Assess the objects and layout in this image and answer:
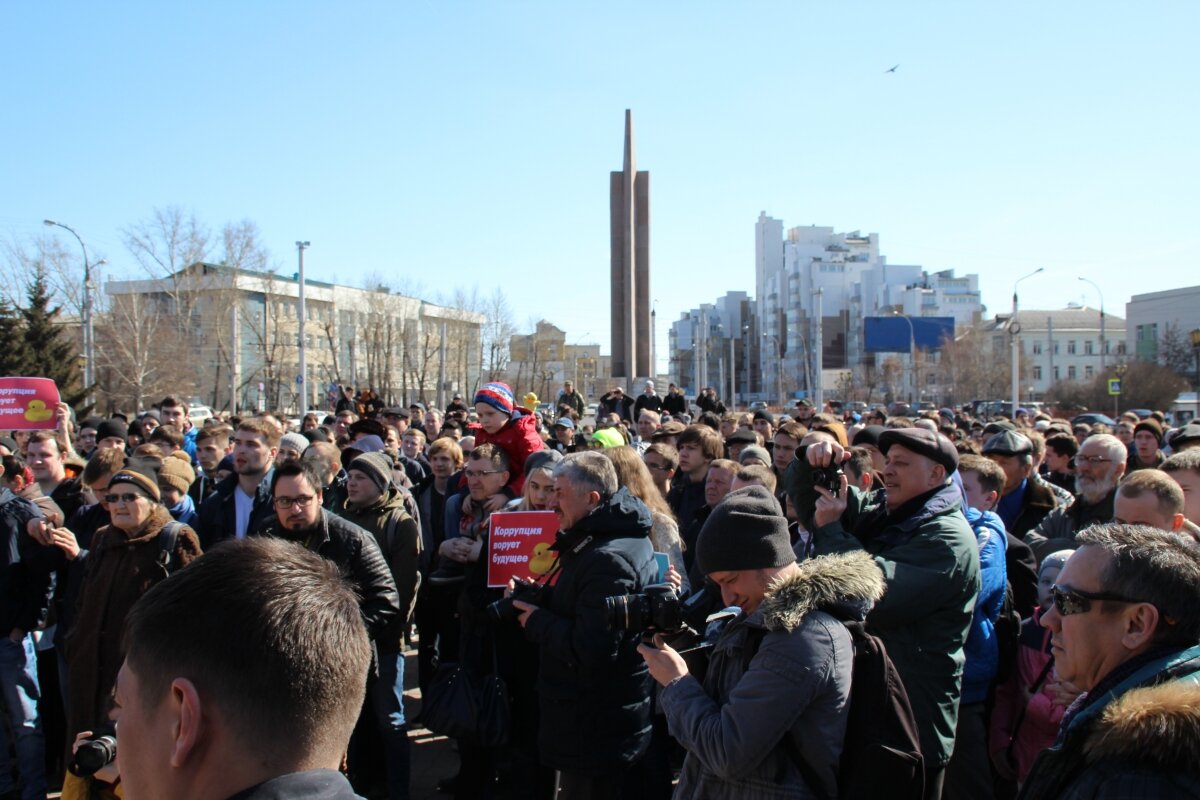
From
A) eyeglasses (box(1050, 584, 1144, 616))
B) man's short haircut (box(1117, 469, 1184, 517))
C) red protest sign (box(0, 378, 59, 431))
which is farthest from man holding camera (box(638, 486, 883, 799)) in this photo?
red protest sign (box(0, 378, 59, 431))

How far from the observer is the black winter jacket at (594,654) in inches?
164

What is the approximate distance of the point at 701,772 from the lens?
9.42 ft

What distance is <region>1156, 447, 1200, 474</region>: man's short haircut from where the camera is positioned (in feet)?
16.0

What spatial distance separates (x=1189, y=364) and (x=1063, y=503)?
6534 centimetres

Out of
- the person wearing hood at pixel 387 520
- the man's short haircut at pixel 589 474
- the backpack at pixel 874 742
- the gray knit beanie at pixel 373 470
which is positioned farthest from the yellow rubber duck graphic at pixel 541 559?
the backpack at pixel 874 742

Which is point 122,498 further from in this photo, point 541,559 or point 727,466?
point 727,466

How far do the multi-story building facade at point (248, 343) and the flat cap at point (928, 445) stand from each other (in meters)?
29.8

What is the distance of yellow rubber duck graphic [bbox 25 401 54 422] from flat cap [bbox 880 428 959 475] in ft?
40.5

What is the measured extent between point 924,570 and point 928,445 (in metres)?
0.60

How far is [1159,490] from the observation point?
421 centimetres

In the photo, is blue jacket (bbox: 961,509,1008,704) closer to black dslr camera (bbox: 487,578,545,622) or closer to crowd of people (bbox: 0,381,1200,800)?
crowd of people (bbox: 0,381,1200,800)

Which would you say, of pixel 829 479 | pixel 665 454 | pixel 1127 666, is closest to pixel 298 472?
pixel 829 479

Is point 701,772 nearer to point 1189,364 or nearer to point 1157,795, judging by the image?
point 1157,795

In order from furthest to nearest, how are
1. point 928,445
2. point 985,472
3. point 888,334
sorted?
point 888,334
point 985,472
point 928,445
